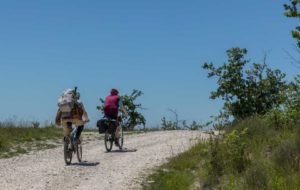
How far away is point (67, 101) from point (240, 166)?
19.4 feet

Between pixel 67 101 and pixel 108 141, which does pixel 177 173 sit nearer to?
pixel 67 101

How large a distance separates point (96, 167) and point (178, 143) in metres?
7.03

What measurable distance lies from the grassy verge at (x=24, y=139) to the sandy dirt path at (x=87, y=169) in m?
1.24

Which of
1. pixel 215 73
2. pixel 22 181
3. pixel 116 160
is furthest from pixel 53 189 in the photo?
pixel 215 73

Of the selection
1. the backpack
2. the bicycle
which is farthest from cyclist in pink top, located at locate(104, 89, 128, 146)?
the backpack

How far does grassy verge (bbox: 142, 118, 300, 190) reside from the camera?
33.3 feet

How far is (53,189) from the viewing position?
40.0 ft

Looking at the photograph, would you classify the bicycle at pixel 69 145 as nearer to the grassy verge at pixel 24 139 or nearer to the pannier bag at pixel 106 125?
the pannier bag at pixel 106 125

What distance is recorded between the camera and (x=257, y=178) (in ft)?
33.2

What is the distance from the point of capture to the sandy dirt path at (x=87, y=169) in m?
12.9

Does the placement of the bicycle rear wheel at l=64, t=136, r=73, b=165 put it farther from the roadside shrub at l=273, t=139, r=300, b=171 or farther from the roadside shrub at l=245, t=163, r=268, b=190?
the roadside shrub at l=245, t=163, r=268, b=190

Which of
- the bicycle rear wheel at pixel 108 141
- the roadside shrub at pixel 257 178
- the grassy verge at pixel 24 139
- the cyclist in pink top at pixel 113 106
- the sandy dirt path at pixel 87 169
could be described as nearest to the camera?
the roadside shrub at pixel 257 178

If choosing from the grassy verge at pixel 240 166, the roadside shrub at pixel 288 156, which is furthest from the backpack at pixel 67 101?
the roadside shrub at pixel 288 156

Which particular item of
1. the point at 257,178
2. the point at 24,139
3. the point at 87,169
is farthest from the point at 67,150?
the point at 24,139
